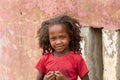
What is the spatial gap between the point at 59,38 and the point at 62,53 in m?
0.14

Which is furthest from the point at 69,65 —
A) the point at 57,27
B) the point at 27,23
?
the point at 27,23

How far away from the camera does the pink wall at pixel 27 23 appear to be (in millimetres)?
4918

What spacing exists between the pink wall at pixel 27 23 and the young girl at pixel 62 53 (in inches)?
41.4

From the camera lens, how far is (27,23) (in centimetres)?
546

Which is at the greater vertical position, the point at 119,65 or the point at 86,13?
the point at 86,13

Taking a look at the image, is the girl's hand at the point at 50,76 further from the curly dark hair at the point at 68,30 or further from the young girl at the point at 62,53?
the curly dark hair at the point at 68,30

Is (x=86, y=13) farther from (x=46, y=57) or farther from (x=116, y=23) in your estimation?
(x=46, y=57)

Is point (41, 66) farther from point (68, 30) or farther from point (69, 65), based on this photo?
point (68, 30)

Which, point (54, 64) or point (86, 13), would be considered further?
point (86, 13)

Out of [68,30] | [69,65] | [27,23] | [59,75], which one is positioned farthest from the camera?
[27,23]

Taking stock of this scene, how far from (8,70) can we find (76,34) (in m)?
2.13

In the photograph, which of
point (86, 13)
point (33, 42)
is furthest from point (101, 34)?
point (33, 42)

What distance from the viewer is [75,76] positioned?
12.1 feet

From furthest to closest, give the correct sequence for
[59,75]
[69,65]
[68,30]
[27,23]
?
[27,23]
[68,30]
[69,65]
[59,75]
